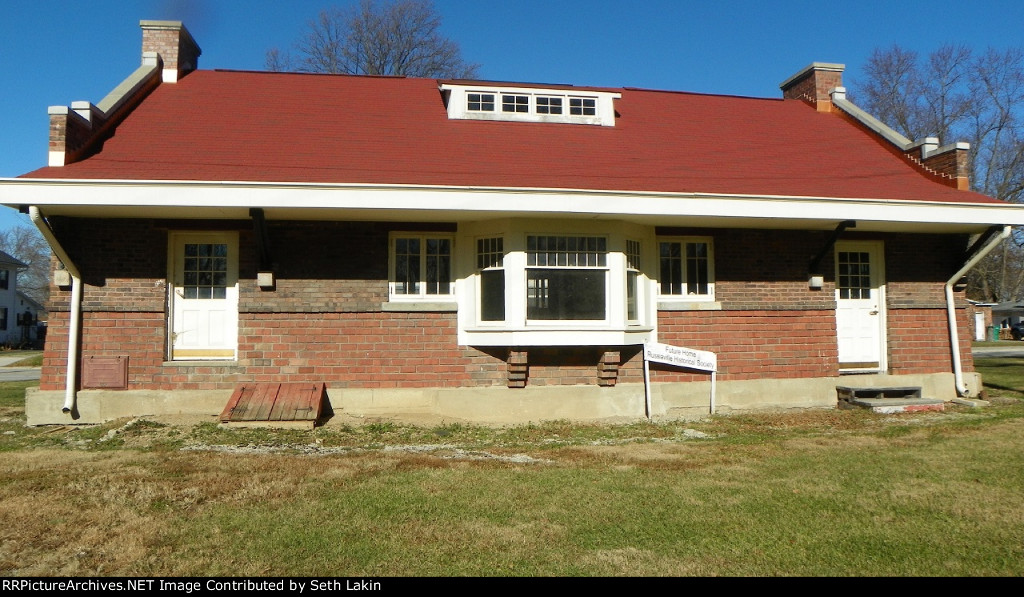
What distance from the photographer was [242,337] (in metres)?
10.5

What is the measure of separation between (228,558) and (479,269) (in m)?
6.69

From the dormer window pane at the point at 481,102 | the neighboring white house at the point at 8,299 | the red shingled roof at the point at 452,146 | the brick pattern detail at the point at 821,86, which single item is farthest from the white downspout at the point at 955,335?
the neighboring white house at the point at 8,299

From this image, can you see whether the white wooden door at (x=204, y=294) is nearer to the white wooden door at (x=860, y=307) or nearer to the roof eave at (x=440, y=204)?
the roof eave at (x=440, y=204)

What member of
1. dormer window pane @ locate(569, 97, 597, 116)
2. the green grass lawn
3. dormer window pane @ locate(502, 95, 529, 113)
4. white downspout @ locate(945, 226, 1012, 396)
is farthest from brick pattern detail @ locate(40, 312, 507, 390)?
white downspout @ locate(945, 226, 1012, 396)

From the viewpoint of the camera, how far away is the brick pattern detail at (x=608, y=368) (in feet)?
35.5

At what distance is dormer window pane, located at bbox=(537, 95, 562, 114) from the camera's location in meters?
13.2

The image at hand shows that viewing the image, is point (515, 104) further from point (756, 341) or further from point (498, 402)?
point (756, 341)

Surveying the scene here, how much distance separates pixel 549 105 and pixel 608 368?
509 cm

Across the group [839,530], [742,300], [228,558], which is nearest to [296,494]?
[228,558]

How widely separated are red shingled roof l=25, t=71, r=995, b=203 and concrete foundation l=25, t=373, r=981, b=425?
9.70 ft

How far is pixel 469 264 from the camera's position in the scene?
10.9 m

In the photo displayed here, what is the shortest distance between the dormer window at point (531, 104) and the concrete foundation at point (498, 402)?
4938 mm

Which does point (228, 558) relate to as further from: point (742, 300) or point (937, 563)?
point (742, 300)

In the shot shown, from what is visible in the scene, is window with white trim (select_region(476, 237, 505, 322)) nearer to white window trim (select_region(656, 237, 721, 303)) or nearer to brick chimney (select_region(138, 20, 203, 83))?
white window trim (select_region(656, 237, 721, 303))
